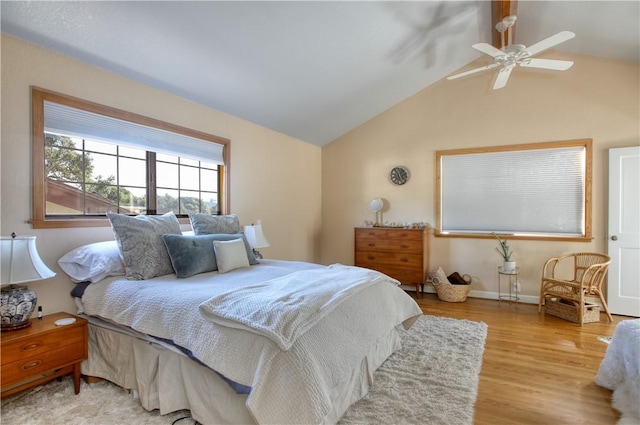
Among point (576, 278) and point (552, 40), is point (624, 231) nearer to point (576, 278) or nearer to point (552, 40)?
point (576, 278)

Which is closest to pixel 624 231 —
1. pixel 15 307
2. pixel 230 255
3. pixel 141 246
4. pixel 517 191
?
pixel 517 191

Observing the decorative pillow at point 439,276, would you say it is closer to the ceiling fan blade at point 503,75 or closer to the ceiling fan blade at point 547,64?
the ceiling fan blade at point 503,75

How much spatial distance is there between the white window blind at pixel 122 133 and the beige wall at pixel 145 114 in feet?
0.43

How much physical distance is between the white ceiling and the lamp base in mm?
1688

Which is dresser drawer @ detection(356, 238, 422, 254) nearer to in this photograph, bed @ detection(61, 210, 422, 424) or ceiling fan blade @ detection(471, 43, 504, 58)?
bed @ detection(61, 210, 422, 424)

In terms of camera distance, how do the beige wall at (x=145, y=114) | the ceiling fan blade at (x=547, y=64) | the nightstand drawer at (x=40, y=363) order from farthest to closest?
the ceiling fan blade at (x=547, y=64)
the beige wall at (x=145, y=114)
the nightstand drawer at (x=40, y=363)

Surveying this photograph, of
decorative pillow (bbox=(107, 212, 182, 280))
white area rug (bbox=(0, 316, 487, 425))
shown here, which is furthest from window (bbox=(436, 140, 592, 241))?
decorative pillow (bbox=(107, 212, 182, 280))

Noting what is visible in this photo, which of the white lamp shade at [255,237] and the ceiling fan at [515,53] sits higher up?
the ceiling fan at [515,53]

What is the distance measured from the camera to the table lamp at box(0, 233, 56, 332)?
5.91 feet

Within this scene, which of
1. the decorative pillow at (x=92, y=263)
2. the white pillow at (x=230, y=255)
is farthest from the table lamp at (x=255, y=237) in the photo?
the decorative pillow at (x=92, y=263)

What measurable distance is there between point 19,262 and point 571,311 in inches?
188

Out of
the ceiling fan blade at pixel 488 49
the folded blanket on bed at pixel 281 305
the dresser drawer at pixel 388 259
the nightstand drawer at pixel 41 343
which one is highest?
the ceiling fan blade at pixel 488 49

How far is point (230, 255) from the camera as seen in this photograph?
8.86ft

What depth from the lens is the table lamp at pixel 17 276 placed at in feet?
5.91
